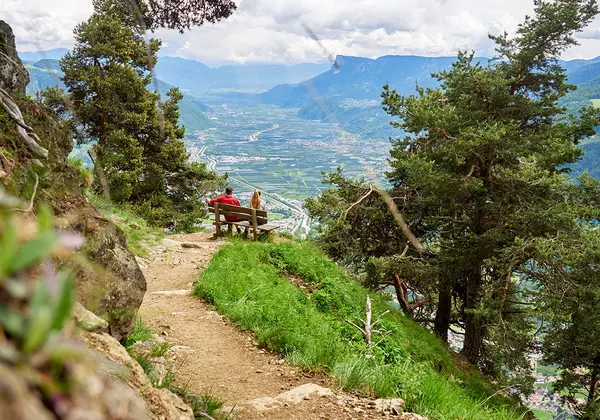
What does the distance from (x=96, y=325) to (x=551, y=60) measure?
1577 cm

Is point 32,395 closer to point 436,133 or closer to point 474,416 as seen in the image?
point 474,416

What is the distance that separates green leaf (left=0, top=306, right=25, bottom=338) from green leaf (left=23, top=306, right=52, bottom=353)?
1 centimetres

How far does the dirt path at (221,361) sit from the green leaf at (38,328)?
444cm

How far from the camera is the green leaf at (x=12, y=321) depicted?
0.42 meters

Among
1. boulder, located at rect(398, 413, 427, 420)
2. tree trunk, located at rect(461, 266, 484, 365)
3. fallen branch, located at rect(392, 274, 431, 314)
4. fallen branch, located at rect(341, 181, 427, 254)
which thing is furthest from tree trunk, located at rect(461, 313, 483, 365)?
boulder, located at rect(398, 413, 427, 420)

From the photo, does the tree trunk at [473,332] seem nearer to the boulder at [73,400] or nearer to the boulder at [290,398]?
the boulder at [290,398]

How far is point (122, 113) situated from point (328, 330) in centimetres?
1708

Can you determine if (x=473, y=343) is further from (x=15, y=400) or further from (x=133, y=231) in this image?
(x=15, y=400)

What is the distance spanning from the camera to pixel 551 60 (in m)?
14.4

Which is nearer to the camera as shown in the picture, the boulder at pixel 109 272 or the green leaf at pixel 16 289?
the green leaf at pixel 16 289

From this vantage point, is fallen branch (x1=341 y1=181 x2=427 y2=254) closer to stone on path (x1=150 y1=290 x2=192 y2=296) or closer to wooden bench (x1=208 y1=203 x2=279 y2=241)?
wooden bench (x1=208 y1=203 x2=279 y2=241)

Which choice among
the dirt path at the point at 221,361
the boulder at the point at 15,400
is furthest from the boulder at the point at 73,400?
the dirt path at the point at 221,361

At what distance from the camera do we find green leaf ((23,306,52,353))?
409 mm

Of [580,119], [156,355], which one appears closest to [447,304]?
[580,119]
